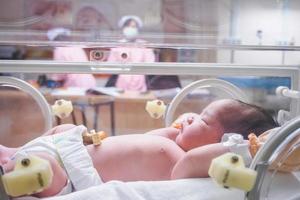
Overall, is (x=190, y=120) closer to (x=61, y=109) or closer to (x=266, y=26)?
(x=61, y=109)

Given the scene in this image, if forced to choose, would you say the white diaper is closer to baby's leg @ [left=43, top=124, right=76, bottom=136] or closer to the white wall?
baby's leg @ [left=43, top=124, right=76, bottom=136]

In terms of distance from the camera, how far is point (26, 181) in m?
0.53

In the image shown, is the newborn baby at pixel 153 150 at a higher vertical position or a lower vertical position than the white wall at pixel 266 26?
lower

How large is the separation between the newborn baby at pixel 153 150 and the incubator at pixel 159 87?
49 mm

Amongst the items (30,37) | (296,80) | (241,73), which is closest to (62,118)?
(30,37)

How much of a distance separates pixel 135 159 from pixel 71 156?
15 cm

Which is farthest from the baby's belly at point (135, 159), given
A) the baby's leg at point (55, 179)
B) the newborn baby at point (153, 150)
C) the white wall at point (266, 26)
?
the white wall at point (266, 26)

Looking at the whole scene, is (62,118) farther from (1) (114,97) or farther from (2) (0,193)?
(1) (114,97)

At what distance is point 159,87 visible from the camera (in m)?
1.68

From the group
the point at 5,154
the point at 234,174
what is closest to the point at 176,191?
the point at 234,174

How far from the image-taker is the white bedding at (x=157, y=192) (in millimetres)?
688

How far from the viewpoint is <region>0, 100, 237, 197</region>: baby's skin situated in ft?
2.59

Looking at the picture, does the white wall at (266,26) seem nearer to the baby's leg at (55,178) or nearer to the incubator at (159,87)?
the incubator at (159,87)

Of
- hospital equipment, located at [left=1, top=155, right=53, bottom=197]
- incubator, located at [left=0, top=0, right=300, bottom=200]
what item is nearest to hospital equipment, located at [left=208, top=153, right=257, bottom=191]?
incubator, located at [left=0, top=0, right=300, bottom=200]
